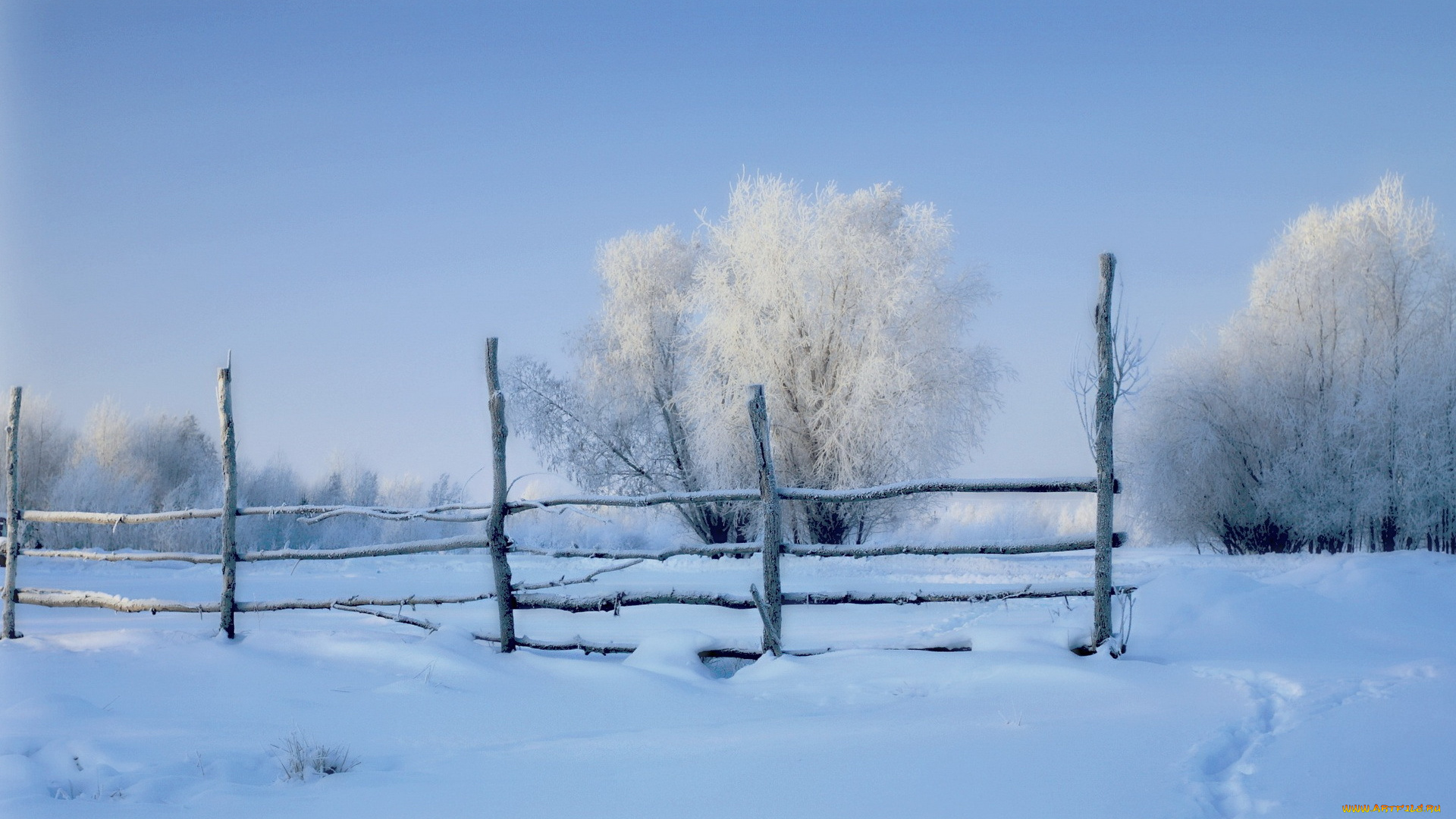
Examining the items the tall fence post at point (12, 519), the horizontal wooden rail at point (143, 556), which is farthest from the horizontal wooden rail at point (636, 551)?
the tall fence post at point (12, 519)

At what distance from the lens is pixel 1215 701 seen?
3953 millimetres

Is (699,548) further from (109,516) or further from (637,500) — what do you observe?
(109,516)

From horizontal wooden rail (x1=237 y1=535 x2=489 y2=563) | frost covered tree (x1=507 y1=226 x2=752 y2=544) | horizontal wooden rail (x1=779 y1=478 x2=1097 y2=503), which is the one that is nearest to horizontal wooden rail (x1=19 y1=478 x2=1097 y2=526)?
horizontal wooden rail (x1=779 y1=478 x2=1097 y2=503)

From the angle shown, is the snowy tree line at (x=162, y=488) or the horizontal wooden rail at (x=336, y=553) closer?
the horizontal wooden rail at (x=336, y=553)

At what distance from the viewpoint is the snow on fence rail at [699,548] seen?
5164 mm

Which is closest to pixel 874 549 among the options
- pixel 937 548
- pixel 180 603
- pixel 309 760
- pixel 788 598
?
pixel 937 548

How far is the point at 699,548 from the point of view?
591 centimetres

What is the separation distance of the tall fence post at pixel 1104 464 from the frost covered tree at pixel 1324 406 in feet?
42.6

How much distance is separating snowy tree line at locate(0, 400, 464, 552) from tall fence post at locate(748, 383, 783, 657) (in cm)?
979

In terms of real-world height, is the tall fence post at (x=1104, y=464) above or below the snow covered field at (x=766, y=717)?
above

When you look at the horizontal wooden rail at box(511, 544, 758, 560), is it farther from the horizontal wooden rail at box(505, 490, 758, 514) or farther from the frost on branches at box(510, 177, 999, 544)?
the frost on branches at box(510, 177, 999, 544)

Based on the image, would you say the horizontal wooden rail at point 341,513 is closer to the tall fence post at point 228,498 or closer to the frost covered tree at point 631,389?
the tall fence post at point 228,498

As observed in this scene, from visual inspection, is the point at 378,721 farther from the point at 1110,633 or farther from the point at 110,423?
the point at 110,423

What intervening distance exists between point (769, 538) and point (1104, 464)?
1.90 meters
